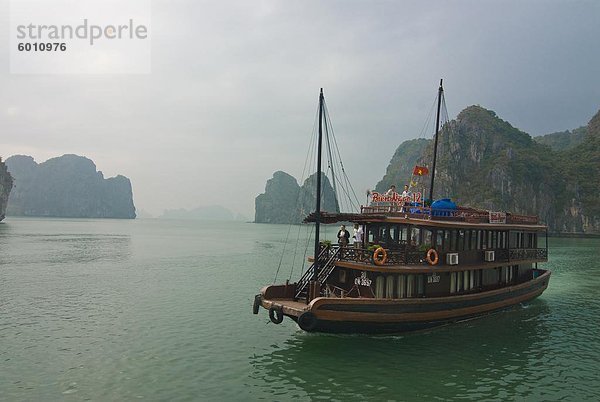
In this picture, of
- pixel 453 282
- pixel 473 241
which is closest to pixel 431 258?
pixel 453 282

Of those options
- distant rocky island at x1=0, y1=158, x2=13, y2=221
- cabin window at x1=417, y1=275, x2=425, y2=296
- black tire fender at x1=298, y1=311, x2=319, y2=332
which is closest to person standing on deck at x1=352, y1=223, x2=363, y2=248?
cabin window at x1=417, y1=275, x2=425, y2=296

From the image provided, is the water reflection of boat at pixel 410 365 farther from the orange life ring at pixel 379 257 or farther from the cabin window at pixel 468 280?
the orange life ring at pixel 379 257

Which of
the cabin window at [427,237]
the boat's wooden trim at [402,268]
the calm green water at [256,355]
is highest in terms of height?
the cabin window at [427,237]

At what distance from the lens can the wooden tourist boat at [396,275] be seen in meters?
17.0

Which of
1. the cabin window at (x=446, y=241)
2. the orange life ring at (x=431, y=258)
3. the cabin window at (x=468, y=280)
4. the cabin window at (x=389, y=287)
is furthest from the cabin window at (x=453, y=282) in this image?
the cabin window at (x=389, y=287)

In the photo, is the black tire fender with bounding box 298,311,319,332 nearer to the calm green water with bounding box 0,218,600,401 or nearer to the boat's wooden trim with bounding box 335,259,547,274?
the calm green water with bounding box 0,218,600,401

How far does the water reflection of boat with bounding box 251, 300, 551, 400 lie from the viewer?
43.5ft

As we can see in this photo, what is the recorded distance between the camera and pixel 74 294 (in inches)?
1160

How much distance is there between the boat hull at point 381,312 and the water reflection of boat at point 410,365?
0.62 meters

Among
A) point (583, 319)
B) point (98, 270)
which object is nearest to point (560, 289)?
point (583, 319)

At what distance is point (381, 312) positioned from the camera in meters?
17.2

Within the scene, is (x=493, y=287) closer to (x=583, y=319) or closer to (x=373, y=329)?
(x=583, y=319)

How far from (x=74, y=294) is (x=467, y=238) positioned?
25694 millimetres

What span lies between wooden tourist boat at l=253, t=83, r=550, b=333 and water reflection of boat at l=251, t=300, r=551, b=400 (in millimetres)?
882
